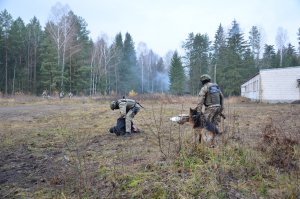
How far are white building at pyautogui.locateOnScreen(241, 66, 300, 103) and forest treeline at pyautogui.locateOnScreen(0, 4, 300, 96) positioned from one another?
20090 mm

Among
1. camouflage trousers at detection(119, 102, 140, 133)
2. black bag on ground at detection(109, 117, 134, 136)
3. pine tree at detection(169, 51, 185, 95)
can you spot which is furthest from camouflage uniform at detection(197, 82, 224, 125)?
pine tree at detection(169, 51, 185, 95)

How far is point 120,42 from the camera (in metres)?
65.1

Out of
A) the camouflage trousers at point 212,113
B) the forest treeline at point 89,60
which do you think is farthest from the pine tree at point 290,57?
the camouflage trousers at point 212,113

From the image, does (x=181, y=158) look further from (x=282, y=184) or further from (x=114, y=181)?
(x=282, y=184)

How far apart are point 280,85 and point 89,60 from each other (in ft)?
102

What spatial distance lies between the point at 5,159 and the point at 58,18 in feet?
121

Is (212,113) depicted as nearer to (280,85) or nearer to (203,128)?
(203,128)

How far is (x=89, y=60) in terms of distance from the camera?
4947 centimetres

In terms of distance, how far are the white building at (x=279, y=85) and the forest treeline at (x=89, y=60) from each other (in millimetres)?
20090

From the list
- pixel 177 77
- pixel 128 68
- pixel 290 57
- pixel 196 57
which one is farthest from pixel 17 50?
pixel 290 57

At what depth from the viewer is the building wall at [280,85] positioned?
2772cm

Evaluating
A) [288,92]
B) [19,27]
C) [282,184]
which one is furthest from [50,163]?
[19,27]

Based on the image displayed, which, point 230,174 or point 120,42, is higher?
point 120,42

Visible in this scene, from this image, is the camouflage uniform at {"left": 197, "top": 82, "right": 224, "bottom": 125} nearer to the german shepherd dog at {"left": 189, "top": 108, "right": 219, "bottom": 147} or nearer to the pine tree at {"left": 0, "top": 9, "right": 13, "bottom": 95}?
the german shepherd dog at {"left": 189, "top": 108, "right": 219, "bottom": 147}
